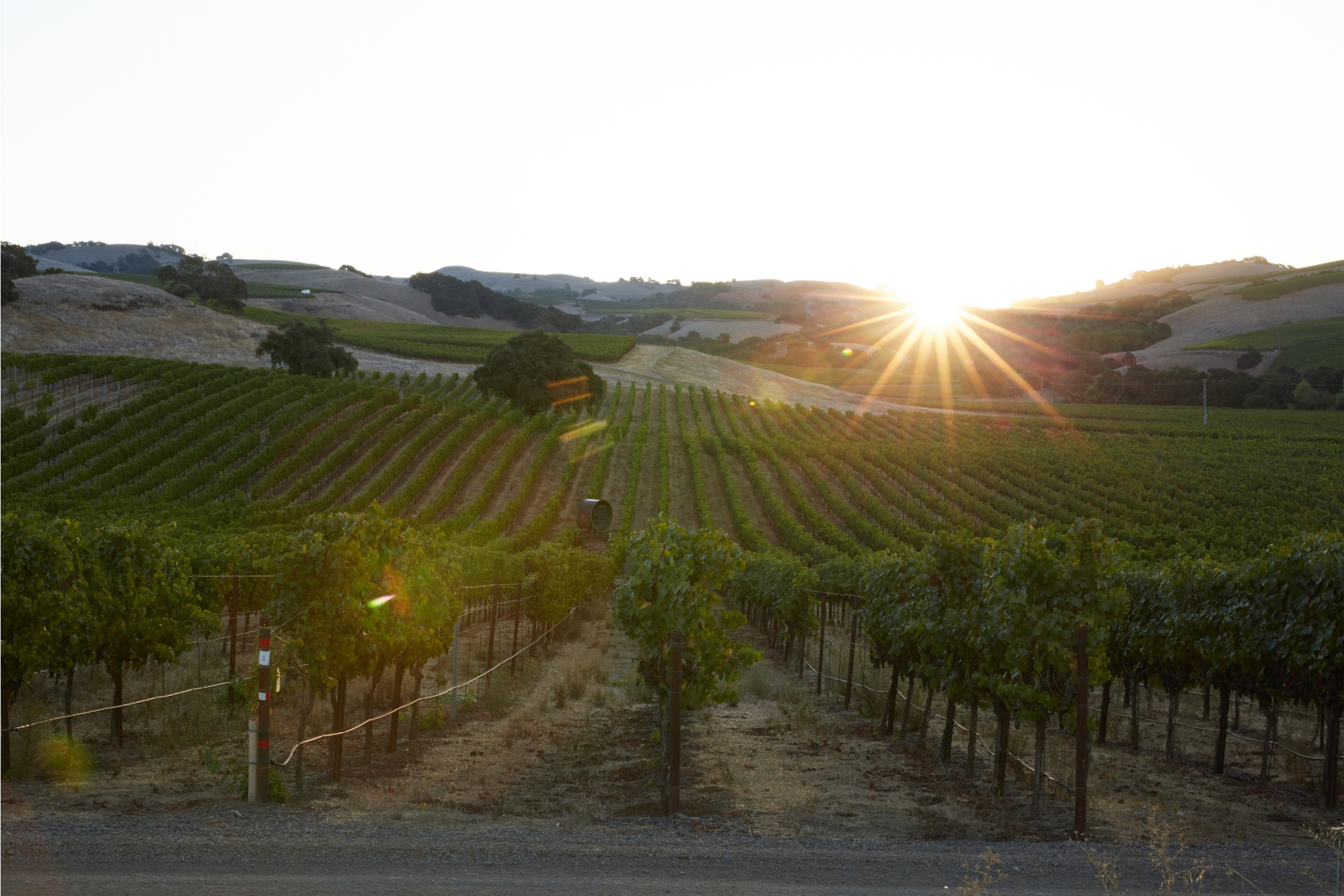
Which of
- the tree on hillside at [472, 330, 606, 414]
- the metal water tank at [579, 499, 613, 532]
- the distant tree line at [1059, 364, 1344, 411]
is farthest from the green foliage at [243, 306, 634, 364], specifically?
the metal water tank at [579, 499, 613, 532]

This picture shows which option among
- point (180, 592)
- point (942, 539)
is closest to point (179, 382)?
point (180, 592)

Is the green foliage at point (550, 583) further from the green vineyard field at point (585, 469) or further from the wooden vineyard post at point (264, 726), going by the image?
the green vineyard field at point (585, 469)

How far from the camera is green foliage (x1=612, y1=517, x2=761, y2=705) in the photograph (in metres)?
12.4

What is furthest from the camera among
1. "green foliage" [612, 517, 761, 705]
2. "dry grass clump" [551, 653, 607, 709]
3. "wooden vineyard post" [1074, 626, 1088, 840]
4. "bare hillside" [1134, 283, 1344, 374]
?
"bare hillside" [1134, 283, 1344, 374]

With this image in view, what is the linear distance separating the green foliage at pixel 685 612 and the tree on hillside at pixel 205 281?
143224 mm

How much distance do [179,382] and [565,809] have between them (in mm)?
67765

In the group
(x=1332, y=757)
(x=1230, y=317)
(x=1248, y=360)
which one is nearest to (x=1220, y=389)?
(x=1248, y=360)

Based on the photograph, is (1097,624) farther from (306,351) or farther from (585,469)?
(306,351)

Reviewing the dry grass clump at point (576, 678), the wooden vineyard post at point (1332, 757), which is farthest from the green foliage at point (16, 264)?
the wooden vineyard post at point (1332, 757)

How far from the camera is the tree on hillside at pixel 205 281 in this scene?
462ft

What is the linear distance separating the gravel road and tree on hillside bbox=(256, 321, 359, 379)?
265ft

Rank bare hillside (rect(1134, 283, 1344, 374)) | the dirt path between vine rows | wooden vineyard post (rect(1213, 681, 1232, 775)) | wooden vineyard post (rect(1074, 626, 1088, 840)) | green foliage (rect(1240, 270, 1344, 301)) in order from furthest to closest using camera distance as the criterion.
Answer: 1. green foliage (rect(1240, 270, 1344, 301))
2. bare hillside (rect(1134, 283, 1344, 374))
3. wooden vineyard post (rect(1213, 681, 1232, 775))
4. wooden vineyard post (rect(1074, 626, 1088, 840))
5. the dirt path between vine rows

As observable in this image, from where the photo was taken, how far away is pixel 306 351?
86000 millimetres

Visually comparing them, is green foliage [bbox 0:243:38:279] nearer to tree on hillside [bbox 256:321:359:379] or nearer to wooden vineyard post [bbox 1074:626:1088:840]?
tree on hillside [bbox 256:321:359:379]
